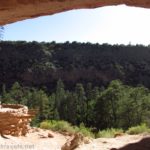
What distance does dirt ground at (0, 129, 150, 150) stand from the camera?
876 cm

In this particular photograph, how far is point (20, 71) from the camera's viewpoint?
6594 centimetres

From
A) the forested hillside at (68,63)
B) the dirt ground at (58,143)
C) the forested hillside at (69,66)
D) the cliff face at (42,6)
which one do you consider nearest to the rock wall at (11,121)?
the dirt ground at (58,143)

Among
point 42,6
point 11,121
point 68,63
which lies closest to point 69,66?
point 68,63

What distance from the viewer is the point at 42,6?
6246 mm

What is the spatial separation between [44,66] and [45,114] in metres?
28.9

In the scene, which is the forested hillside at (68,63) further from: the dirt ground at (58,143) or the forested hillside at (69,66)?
the dirt ground at (58,143)

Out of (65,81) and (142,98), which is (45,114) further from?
(65,81)

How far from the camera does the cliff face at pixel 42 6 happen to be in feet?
19.9

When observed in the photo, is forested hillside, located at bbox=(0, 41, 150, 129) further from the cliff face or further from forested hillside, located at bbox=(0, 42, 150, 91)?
the cliff face

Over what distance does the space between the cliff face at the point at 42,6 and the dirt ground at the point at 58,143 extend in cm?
338

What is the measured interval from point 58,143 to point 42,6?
1355 centimetres

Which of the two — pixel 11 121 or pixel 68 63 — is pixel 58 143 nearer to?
pixel 11 121

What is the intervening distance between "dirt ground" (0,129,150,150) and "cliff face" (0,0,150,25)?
3381mm

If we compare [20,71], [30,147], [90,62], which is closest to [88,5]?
[30,147]
